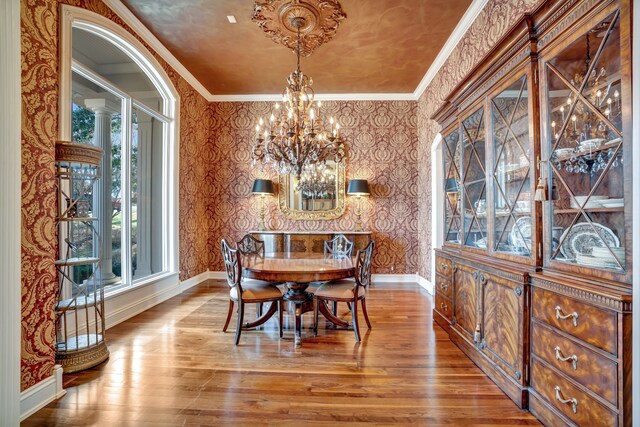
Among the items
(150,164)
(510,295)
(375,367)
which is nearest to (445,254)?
(510,295)

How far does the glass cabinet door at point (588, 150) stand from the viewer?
1414 millimetres

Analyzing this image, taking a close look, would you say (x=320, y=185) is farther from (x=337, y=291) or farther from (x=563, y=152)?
(x=563, y=152)

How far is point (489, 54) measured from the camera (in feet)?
7.31

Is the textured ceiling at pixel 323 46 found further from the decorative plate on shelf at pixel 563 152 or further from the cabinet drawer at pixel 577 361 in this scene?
the cabinet drawer at pixel 577 361

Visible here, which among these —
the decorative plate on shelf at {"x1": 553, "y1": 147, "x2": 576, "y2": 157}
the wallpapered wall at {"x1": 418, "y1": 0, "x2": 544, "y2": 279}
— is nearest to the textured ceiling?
the wallpapered wall at {"x1": 418, "y1": 0, "x2": 544, "y2": 279}

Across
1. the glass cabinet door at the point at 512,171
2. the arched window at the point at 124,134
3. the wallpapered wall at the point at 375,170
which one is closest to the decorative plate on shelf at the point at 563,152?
the glass cabinet door at the point at 512,171

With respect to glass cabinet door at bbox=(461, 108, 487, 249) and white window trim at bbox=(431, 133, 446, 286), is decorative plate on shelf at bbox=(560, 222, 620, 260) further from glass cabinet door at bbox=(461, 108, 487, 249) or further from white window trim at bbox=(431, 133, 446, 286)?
white window trim at bbox=(431, 133, 446, 286)

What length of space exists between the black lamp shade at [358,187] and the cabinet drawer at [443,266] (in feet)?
7.59

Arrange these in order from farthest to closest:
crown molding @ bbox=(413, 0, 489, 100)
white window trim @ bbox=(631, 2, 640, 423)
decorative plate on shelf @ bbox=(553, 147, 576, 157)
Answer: crown molding @ bbox=(413, 0, 489, 100), decorative plate on shelf @ bbox=(553, 147, 576, 157), white window trim @ bbox=(631, 2, 640, 423)

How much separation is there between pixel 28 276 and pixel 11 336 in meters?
A: 0.37

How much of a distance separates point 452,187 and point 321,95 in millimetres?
3428

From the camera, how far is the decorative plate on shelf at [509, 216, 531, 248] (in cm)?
195

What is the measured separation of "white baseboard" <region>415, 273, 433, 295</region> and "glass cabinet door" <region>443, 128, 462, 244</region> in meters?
1.80

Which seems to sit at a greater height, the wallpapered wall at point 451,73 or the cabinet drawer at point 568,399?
the wallpapered wall at point 451,73
